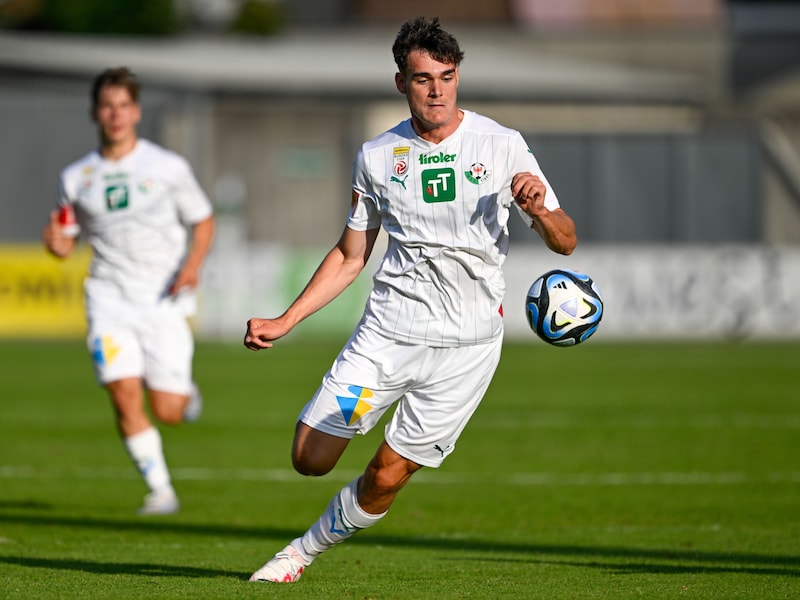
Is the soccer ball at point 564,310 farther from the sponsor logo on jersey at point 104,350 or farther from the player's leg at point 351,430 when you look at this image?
the sponsor logo on jersey at point 104,350

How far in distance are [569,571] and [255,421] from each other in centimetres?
889

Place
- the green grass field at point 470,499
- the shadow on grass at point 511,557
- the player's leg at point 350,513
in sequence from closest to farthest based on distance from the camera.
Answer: the player's leg at point 350,513
the green grass field at point 470,499
the shadow on grass at point 511,557

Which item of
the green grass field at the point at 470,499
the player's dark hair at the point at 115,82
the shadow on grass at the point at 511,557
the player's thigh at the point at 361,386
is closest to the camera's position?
the player's thigh at the point at 361,386

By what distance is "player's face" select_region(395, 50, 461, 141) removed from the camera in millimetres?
6492

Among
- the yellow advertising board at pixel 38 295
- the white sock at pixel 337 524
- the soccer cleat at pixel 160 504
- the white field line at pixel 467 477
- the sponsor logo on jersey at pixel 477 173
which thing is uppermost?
the sponsor logo on jersey at pixel 477 173

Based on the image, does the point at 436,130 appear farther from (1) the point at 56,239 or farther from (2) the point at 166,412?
(2) the point at 166,412

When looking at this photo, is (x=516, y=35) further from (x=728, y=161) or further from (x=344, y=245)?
(x=344, y=245)

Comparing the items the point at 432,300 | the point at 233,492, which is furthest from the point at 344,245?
the point at 233,492

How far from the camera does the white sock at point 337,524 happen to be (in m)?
6.89

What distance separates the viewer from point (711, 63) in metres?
44.0

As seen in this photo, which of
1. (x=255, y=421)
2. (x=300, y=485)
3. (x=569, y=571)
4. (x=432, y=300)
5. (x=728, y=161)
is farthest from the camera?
(x=728, y=161)

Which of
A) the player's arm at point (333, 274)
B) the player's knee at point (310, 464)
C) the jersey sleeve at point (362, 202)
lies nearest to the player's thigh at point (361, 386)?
the player's knee at point (310, 464)

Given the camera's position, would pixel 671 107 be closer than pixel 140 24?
Yes

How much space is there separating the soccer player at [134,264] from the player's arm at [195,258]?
0.4 inches
